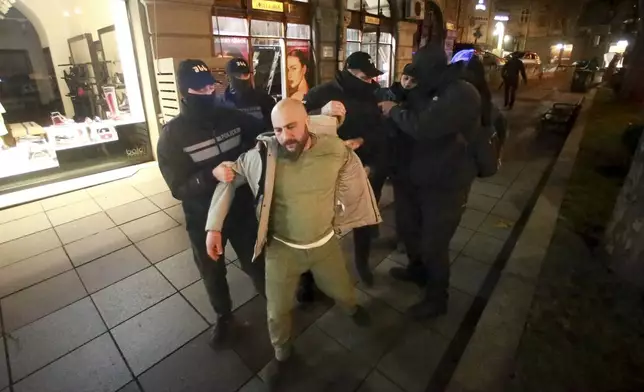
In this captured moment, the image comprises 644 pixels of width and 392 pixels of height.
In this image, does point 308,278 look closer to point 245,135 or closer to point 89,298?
point 245,135

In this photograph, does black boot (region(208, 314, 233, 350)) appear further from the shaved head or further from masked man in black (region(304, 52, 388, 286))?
the shaved head

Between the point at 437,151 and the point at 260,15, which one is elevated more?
the point at 260,15

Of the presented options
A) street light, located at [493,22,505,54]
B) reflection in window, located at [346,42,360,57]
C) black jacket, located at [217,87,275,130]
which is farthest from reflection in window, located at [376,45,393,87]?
street light, located at [493,22,505,54]

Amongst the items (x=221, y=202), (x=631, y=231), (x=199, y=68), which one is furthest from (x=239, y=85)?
(x=631, y=231)

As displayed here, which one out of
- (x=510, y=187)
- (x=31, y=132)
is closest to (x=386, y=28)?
(x=510, y=187)

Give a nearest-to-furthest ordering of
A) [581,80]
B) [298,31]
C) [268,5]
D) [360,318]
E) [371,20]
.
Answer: [360,318] → [268,5] → [298,31] → [371,20] → [581,80]

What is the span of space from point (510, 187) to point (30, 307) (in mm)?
6701

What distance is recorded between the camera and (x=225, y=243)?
7.96ft

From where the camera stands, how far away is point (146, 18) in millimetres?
5742

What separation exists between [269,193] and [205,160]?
64cm

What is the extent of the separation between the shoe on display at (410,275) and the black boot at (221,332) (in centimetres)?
167

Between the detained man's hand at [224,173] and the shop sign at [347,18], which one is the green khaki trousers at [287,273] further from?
the shop sign at [347,18]

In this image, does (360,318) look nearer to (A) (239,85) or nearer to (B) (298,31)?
(A) (239,85)

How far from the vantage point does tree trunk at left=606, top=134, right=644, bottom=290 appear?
116 inches
